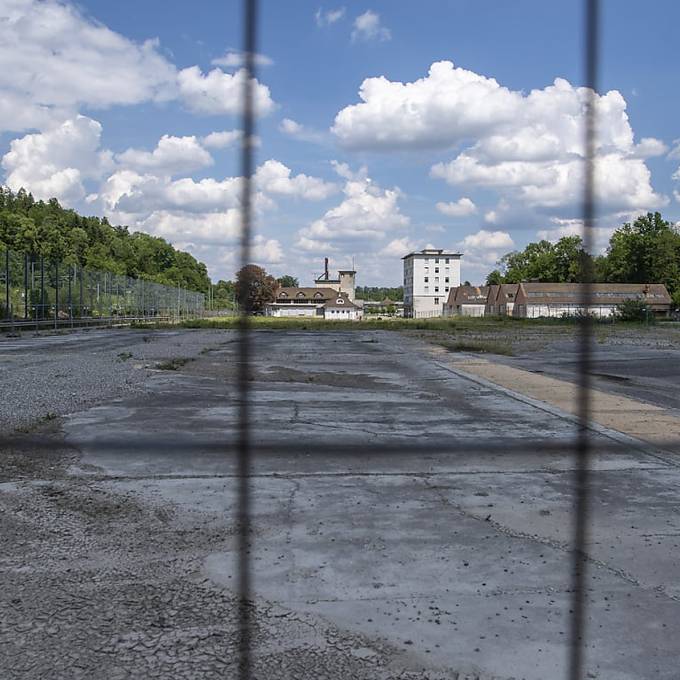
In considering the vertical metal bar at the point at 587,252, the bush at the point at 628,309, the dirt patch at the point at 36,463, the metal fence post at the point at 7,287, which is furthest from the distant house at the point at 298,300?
the metal fence post at the point at 7,287

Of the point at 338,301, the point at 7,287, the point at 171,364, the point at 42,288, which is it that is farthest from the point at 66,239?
the point at 171,364

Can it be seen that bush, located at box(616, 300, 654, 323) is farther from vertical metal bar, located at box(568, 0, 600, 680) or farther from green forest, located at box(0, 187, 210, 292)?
green forest, located at box(0, 187, 210, 292)

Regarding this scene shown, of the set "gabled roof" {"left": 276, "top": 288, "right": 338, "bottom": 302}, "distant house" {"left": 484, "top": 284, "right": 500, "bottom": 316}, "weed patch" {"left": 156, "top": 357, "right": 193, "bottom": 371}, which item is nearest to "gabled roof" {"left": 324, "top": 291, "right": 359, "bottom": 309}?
"gabled roof" {"left": 276, "top": 288, "right": 338, "bottom": 302}

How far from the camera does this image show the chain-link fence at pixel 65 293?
95.2 feet

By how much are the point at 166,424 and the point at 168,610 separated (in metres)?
5.42

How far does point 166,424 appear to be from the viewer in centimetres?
863

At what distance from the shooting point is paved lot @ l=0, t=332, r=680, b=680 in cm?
290

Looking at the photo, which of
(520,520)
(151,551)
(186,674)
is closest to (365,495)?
(520,520)

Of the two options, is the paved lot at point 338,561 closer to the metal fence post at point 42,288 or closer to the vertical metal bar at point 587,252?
the vertical metal bar at point 587,252

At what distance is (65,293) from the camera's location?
3547cm

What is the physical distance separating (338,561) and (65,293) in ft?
113

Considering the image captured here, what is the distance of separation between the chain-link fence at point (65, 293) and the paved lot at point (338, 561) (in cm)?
1409

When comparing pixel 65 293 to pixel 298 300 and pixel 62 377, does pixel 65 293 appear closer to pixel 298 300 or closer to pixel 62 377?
pixel 62 377

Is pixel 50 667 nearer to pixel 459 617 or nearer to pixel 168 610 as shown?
pixel 168 610
